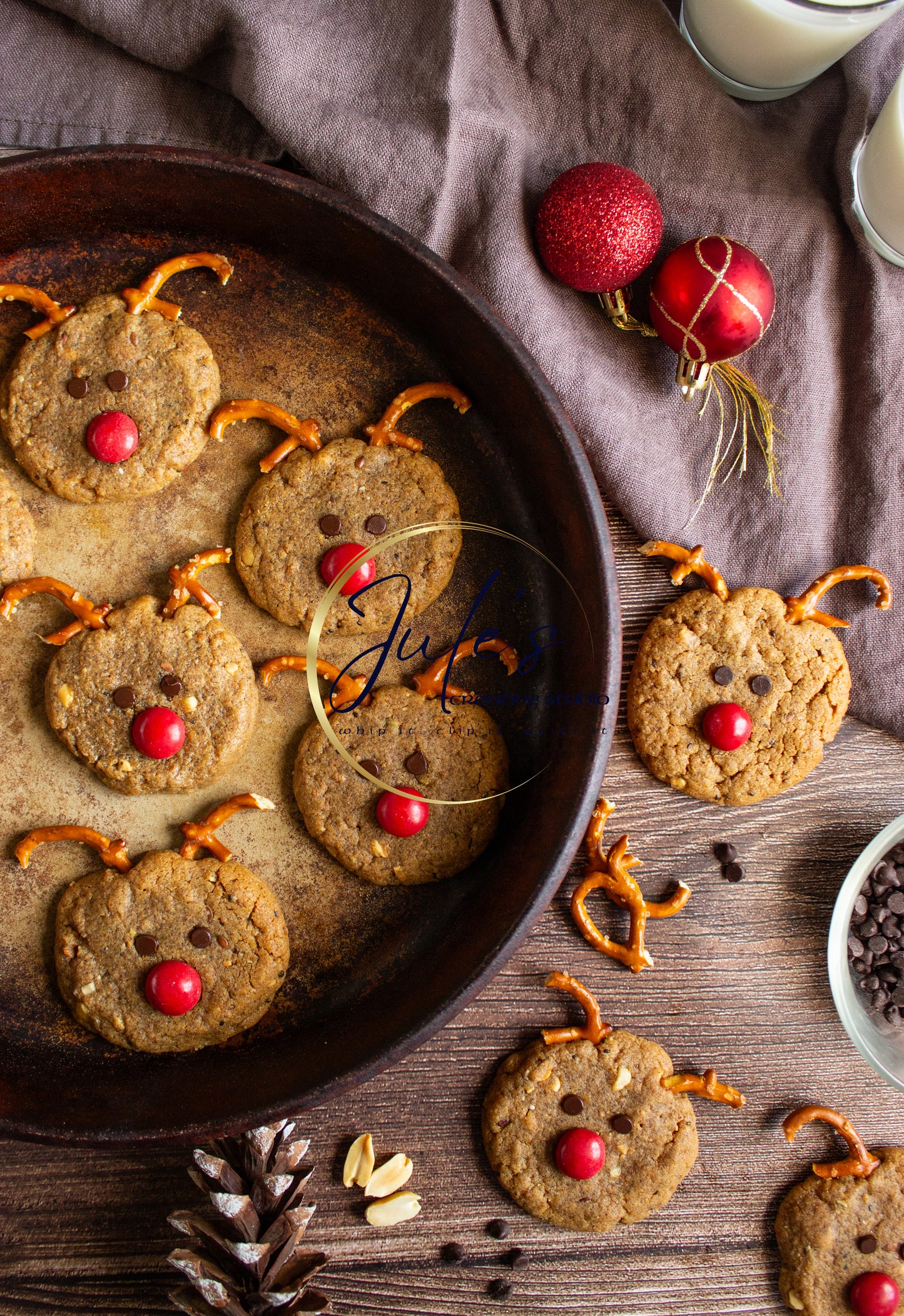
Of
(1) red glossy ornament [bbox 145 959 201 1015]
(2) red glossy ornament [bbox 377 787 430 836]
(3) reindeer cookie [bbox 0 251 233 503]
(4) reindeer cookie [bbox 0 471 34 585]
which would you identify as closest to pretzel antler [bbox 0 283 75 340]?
(3) reindeer cookie [bbox 0 251 233 503]

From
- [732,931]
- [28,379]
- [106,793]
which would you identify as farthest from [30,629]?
[732,931]

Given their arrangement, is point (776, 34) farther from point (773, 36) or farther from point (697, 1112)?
point (697, 1112)

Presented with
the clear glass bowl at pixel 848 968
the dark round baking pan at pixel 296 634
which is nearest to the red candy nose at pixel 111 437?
the dark round baking pan at pixel 296 634

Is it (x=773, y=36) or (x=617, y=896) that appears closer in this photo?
(x=773, y=36)

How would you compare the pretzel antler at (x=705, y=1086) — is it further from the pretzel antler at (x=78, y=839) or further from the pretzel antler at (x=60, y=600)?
the pretzel antler at (x=60, y=600)

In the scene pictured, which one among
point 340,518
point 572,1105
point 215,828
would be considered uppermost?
point 340,518

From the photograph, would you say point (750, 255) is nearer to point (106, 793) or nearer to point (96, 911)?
point (106, 793)

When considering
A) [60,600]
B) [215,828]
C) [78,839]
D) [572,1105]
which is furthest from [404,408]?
[572,1105]
